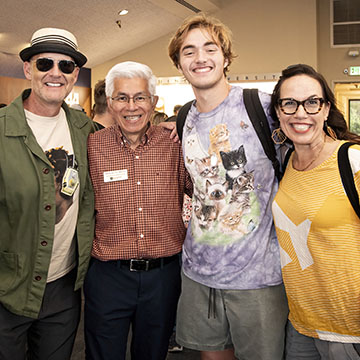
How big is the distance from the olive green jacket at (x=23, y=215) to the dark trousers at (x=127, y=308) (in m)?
0.31

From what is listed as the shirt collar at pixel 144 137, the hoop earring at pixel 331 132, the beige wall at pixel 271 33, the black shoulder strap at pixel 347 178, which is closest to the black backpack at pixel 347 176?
the black shoulder strap at pixel 347 178

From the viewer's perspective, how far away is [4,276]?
1.96 m

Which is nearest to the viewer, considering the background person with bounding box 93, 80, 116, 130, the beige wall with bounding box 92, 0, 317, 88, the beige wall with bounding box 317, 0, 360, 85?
the background person with bounding box 93, 80, 116, 130

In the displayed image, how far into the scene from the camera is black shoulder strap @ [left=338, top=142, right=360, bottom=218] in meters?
1.51

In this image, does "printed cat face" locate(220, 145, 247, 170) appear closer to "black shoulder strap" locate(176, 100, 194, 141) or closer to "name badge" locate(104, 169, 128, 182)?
"black shoulder strap" locate(176, 100, 194, 141)

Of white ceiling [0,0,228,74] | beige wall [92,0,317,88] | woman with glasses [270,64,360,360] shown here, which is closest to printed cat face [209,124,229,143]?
woman with glasses [270,64,360,360]

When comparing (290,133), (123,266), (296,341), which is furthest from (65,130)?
(296,341)

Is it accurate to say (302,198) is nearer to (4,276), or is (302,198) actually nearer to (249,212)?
(249,212)

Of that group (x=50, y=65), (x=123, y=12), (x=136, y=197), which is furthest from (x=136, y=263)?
(x=123, y=12)

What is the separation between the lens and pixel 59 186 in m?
2.04

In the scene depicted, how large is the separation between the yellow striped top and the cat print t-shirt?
168 millimetres

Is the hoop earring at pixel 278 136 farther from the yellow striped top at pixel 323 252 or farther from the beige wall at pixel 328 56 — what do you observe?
the beige wall at pixel 328 56

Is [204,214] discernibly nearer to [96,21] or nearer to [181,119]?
[181,119]

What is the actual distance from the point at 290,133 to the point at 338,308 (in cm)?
71
